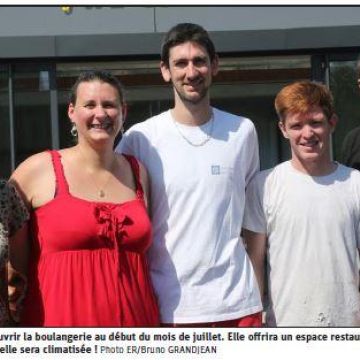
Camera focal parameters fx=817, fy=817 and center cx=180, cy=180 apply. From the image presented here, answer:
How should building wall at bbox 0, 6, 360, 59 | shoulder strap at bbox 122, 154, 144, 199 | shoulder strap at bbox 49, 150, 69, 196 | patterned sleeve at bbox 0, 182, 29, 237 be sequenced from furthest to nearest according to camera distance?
building wall at bbox 0, 6, 360, 59 < shoulder strap at bbox 122, 154, 144, 199 < shoulder strap at bbox 49, 150, 69, 196 < patterned sleeve at bbox 0, 182, 29, 237

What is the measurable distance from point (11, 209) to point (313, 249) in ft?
3.78

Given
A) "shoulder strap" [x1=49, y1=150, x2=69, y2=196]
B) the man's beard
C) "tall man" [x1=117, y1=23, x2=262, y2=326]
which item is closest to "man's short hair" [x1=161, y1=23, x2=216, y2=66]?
"tall man" [x1=117, y1=23, x2=262, y2=326]

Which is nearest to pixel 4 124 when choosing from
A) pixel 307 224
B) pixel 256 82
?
pixel 256 82

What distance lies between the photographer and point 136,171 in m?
3.14

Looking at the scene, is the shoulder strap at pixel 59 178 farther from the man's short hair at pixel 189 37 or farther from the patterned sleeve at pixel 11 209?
the man's short hair at pixel 189 37

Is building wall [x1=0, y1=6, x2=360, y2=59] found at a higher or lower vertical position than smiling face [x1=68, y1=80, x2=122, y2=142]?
higher

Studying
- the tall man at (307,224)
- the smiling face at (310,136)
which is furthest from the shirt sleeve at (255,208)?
the smiling face at (310,136)

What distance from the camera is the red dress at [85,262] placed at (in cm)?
286

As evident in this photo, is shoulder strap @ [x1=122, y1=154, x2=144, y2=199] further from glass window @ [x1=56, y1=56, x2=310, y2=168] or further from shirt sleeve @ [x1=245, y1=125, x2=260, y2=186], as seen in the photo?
glass window @ [x1=56, y1=56, x2=310, y2=168]

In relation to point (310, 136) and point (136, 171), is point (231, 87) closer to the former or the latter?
point (310, 136)

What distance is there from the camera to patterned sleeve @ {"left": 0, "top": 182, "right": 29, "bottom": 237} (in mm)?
2785
